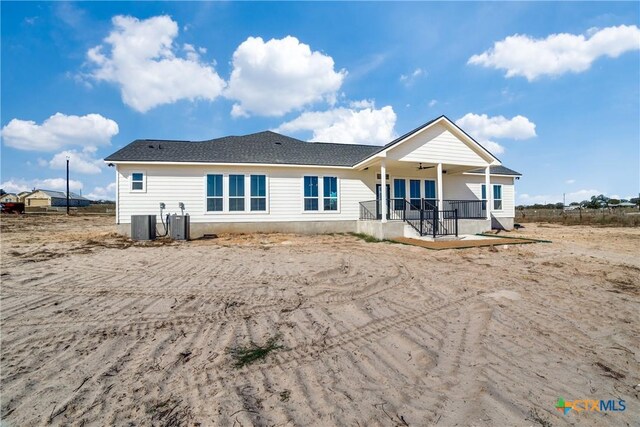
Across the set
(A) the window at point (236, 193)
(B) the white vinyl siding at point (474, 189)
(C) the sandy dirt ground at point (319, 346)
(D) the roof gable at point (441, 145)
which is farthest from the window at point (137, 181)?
(B) the white vinyl siding at point (474, 189)

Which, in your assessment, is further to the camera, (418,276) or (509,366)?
(418,276)

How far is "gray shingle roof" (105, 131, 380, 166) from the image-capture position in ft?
44.6

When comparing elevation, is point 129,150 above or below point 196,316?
above

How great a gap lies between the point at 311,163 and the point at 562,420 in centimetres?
1355

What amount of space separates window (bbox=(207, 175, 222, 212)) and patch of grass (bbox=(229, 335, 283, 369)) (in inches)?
463

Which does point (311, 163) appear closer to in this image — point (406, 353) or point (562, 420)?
point (406, 353)

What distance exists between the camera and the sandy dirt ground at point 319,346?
2121 mm

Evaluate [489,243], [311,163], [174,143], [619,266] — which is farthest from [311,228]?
[619,266]

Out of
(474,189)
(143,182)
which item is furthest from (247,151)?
(474,189)

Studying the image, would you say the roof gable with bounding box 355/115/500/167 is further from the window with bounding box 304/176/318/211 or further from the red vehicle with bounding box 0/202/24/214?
the red vehicle with bounding box 0/202/24/214

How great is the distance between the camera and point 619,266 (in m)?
6.56

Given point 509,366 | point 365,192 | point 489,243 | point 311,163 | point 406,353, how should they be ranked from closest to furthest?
point 509,366 → point 406,353 → point 489,243 → point 311,163 → point 365,192

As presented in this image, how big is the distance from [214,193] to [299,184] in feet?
14.5

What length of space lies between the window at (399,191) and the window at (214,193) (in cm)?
980
